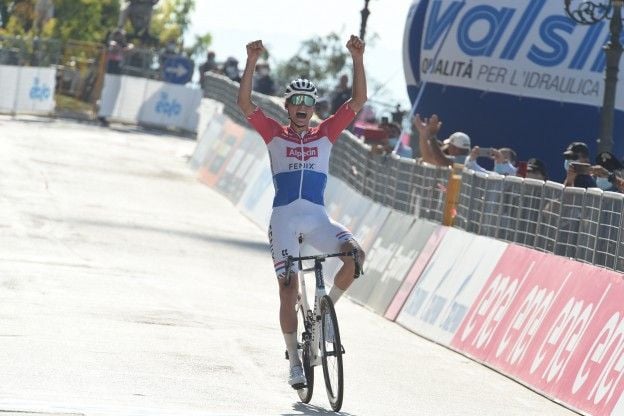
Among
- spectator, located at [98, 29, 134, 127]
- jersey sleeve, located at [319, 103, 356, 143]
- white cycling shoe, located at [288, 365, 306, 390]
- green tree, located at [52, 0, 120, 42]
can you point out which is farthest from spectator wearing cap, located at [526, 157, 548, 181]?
green tree, located at [52, 0, 120, 42]

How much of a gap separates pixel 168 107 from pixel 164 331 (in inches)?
1333

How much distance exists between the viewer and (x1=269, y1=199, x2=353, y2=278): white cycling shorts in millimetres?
11500

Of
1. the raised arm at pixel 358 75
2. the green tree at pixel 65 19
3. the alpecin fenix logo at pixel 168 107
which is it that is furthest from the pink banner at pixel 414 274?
the green tree at pixel 65 19

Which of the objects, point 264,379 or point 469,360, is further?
point 469,360

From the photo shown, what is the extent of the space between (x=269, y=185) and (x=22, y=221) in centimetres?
624

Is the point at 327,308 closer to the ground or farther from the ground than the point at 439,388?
farther from the ground

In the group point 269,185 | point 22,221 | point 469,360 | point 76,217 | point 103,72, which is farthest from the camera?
point 103,72

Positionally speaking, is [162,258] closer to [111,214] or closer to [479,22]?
[111,214]

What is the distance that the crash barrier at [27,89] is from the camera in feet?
139

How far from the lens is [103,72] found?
46812 millimetres

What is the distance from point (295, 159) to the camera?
11711mm

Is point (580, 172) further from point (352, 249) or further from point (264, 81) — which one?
point (264, 81)

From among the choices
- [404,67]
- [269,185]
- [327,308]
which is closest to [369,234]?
[269,185]

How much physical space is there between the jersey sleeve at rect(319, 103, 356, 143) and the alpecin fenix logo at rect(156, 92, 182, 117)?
1400 inches
